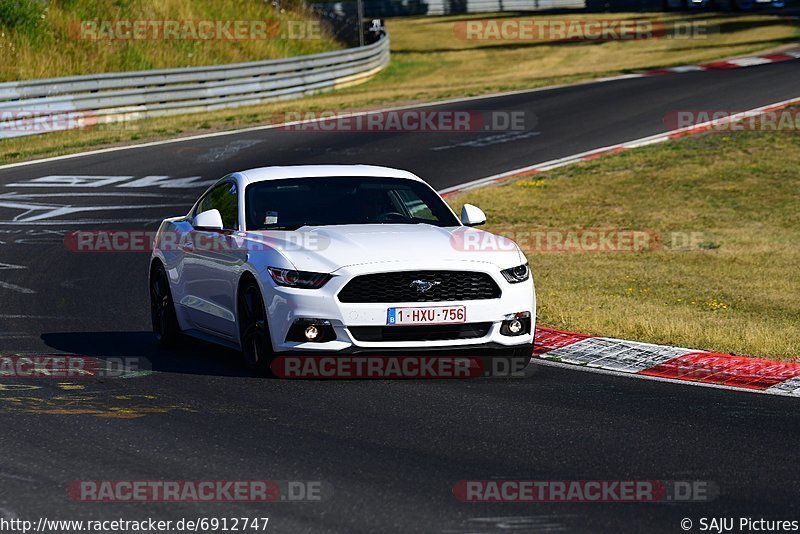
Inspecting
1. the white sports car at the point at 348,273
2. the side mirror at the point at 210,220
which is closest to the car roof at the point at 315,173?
the white sports car at the point at 348,273

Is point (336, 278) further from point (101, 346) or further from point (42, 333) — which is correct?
point (42, 333)

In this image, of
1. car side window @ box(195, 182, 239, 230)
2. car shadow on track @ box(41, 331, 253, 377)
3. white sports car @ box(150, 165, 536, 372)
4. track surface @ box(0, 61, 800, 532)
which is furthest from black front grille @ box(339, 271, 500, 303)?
car side window @ box(195, 182, 239, 230)

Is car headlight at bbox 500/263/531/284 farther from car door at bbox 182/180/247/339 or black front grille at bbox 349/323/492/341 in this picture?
A: car door at bbox 182/180/247/339

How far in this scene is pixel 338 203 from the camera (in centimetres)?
1089

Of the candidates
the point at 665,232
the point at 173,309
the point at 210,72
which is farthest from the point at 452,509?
the point at 210,72

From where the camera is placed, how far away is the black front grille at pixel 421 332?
378 inches

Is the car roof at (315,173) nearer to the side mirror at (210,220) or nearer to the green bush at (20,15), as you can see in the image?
the side mirror at (210,220)

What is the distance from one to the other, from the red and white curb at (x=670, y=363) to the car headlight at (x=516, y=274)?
40.6 inches

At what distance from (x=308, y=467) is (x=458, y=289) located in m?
2.75

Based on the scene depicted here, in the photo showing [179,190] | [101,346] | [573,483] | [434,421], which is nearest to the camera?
[573,483]

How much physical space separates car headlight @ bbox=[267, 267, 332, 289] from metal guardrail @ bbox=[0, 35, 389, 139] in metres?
18.2

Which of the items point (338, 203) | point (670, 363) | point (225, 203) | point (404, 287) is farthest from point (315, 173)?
point (670, 363)

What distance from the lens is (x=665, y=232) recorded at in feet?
62.1

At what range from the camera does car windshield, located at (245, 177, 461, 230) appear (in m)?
Answer: 10.8
